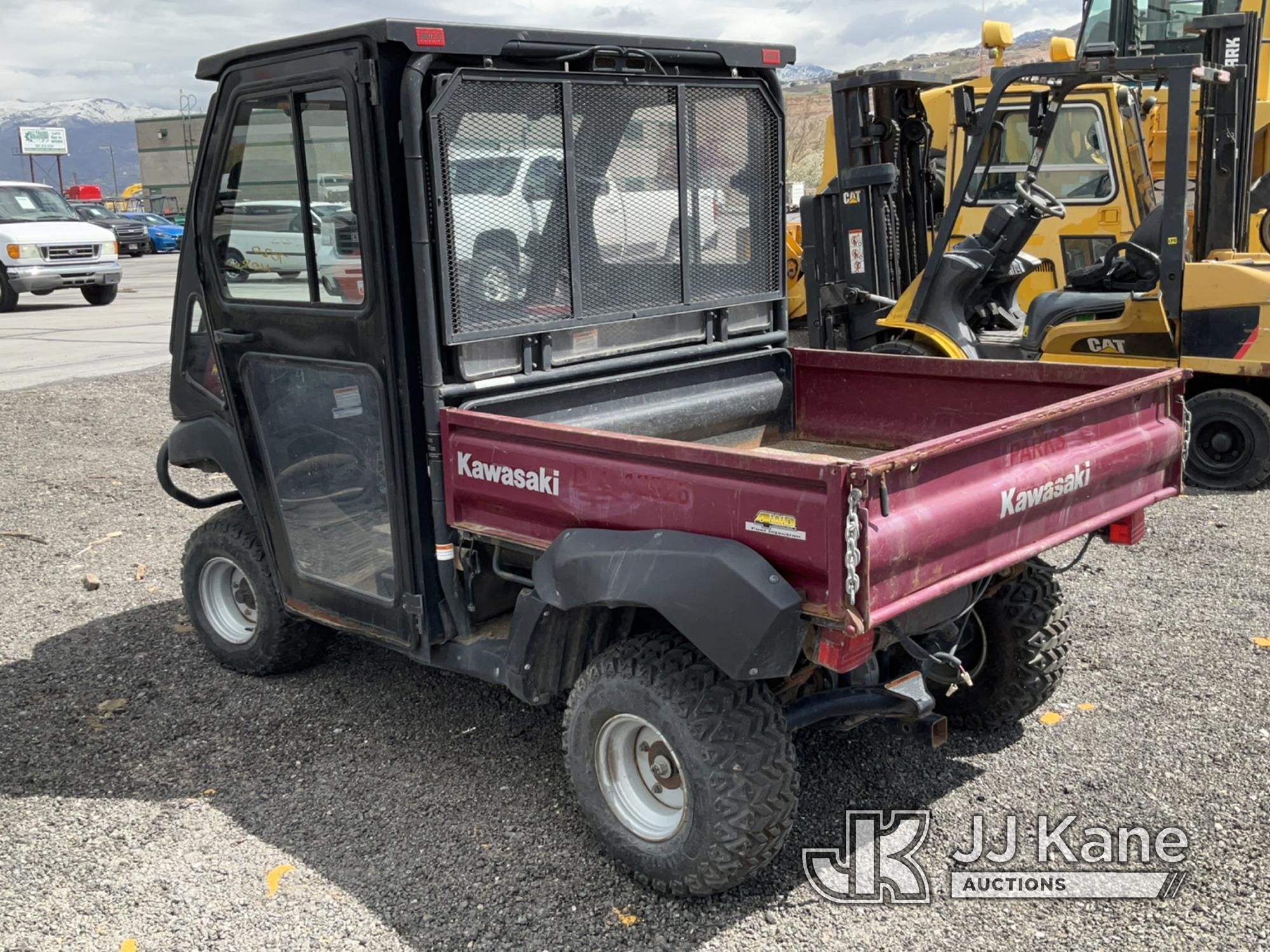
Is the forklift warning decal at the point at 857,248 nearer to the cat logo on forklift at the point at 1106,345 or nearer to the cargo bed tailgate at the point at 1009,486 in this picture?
the cat logo on forklift at the point at 1106,345

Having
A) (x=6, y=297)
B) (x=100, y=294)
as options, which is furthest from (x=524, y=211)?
(x=100, y=294)

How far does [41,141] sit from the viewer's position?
226 feet

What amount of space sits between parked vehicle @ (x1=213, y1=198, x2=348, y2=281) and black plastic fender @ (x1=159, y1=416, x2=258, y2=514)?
23.7 inches

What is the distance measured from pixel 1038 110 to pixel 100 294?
14.9 m

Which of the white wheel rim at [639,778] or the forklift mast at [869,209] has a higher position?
the forklift mast at [869,209]

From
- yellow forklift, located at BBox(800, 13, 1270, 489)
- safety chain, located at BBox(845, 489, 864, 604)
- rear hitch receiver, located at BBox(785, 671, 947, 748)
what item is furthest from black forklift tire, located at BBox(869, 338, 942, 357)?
safety chain, located at BBox(845, 489, 864, 604)

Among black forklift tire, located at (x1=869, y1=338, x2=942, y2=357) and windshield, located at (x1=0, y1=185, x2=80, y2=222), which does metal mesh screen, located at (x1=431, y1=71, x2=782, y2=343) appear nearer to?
black forklift tire, located at (x1=869, y1=338, x2=942, y2=357)

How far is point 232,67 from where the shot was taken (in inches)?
159

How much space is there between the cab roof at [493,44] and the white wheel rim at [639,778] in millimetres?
1918

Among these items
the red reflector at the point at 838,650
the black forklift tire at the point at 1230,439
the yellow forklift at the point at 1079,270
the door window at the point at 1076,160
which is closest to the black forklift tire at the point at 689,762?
the red reflector at the point at 838,650

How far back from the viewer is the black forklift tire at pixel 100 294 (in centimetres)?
1797

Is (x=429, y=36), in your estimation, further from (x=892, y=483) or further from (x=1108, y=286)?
(x=1108, y=286)

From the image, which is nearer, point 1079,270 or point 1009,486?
point 1009,486

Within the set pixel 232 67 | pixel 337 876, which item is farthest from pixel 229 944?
pixel 232 67
